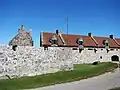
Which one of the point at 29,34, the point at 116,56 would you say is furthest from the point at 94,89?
the point at 116,56

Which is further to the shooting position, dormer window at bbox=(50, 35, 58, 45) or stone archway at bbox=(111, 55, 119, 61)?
stone archway at bbox=(111, 55, 119, 61)

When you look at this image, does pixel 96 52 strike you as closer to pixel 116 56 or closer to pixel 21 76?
pixel 116 56

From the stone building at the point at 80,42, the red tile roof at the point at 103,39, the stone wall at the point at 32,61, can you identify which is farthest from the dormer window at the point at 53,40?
the stone wall at the point at 32,61

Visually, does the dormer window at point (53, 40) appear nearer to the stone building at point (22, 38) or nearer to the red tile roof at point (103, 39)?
the stone building at point (22, 38)

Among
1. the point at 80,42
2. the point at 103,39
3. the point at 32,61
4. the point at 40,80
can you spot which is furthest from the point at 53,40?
the point at 40,80

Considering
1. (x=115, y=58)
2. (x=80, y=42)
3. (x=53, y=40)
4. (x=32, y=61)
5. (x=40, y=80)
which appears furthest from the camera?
(x=115, y=58)

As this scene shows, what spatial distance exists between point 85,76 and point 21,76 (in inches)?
363

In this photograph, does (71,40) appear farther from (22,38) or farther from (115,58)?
(22,38)

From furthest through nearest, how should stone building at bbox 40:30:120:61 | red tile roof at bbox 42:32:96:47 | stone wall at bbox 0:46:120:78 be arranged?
1. red tile roof at bbox 42:32:96:47
2. stone building at bbox 40:30:120:61
3. stone wall at bbox 0:46:120:78

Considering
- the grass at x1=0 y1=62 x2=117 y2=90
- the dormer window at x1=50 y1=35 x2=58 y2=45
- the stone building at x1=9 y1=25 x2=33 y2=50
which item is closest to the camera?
the grass at x1=0 y1=62 x2=117 y2=90

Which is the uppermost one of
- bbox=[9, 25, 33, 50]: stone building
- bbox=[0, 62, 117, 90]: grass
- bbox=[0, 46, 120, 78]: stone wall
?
bbox=[9, 25, 33, 50]: stone building

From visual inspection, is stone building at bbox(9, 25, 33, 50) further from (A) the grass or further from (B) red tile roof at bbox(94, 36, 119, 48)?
(B) red tile roof at bbox(94, 36, 119, 48)

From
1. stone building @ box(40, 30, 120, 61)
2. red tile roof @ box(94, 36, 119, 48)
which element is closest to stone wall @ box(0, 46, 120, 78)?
stone building @ box(40, 30, 120, 61)

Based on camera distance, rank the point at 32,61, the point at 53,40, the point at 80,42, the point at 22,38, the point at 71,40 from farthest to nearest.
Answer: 1. the point at 71,40
2. the point at 80,42
3. the point at 53,40
4. the point at 22,38
5. the point at 32,61
